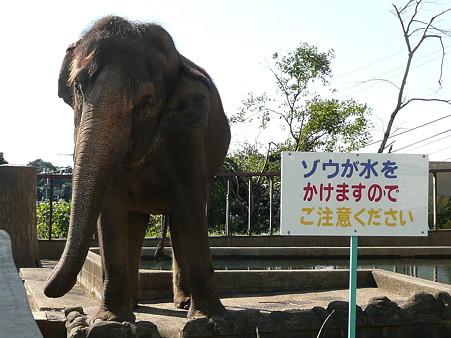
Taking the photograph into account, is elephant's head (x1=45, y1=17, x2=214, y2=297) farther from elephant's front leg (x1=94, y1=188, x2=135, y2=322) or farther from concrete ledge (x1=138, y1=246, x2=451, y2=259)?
concrete ledge (x1=138, y1=246, x2=451, y2=259)

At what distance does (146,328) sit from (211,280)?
0.81 metres

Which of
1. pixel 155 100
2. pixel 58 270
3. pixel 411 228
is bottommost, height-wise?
pixel 58 270

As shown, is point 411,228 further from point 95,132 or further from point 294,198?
point 95,132

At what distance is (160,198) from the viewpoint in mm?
4992

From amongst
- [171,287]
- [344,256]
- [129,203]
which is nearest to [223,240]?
[344,256]

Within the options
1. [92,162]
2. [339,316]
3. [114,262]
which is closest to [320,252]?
[339,316]

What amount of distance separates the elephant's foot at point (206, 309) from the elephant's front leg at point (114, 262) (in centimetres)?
40

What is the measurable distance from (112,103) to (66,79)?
3.75 ft

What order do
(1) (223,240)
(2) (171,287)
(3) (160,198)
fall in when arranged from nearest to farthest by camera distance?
(3) (160,198) < (2) (171,287) < (1) (223,240)

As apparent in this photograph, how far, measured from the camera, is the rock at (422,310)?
4.74 metres

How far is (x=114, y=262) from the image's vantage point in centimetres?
465

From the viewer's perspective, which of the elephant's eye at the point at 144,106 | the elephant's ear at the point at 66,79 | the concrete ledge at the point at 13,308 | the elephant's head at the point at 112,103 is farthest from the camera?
the elephant's ear at the point at 66,79

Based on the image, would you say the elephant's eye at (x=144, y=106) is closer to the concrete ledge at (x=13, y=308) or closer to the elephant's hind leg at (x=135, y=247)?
the elephant's hind leg at (x=135, y=247)

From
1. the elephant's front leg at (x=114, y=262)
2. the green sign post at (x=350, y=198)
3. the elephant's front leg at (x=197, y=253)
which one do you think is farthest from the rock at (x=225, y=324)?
the green sign post at (x=350, y=198)
